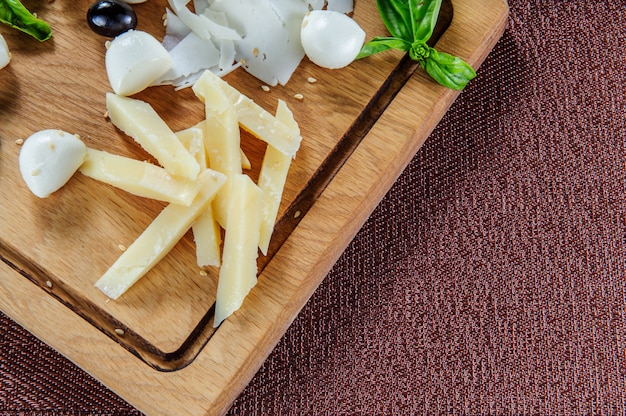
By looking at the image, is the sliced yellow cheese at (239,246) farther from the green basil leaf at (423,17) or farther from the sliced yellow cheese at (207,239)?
the green basil leaf at (423,17)

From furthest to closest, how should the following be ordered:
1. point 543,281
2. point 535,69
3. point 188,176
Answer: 1. point 535,69
2. point 543,281
3. point 188,176

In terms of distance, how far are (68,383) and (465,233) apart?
83cm

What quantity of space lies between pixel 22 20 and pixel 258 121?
0.49m

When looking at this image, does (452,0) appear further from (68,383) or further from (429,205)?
(68,383)

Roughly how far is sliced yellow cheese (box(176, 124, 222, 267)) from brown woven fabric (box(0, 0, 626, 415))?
0.83ft

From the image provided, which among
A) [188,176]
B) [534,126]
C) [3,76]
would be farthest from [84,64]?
[534,126]

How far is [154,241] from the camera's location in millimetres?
1205

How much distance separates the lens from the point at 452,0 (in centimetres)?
143

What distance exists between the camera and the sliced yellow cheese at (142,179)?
119cm

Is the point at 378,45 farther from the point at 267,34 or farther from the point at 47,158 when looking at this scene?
the point at 47,158

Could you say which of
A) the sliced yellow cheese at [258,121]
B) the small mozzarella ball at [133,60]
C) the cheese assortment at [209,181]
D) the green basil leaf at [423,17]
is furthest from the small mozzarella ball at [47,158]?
the green basil leaf at [423,17]

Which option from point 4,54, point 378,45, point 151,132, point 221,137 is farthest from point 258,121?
point 4,54

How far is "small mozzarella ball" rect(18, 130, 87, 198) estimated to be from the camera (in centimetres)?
122

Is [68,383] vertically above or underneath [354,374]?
underneath
